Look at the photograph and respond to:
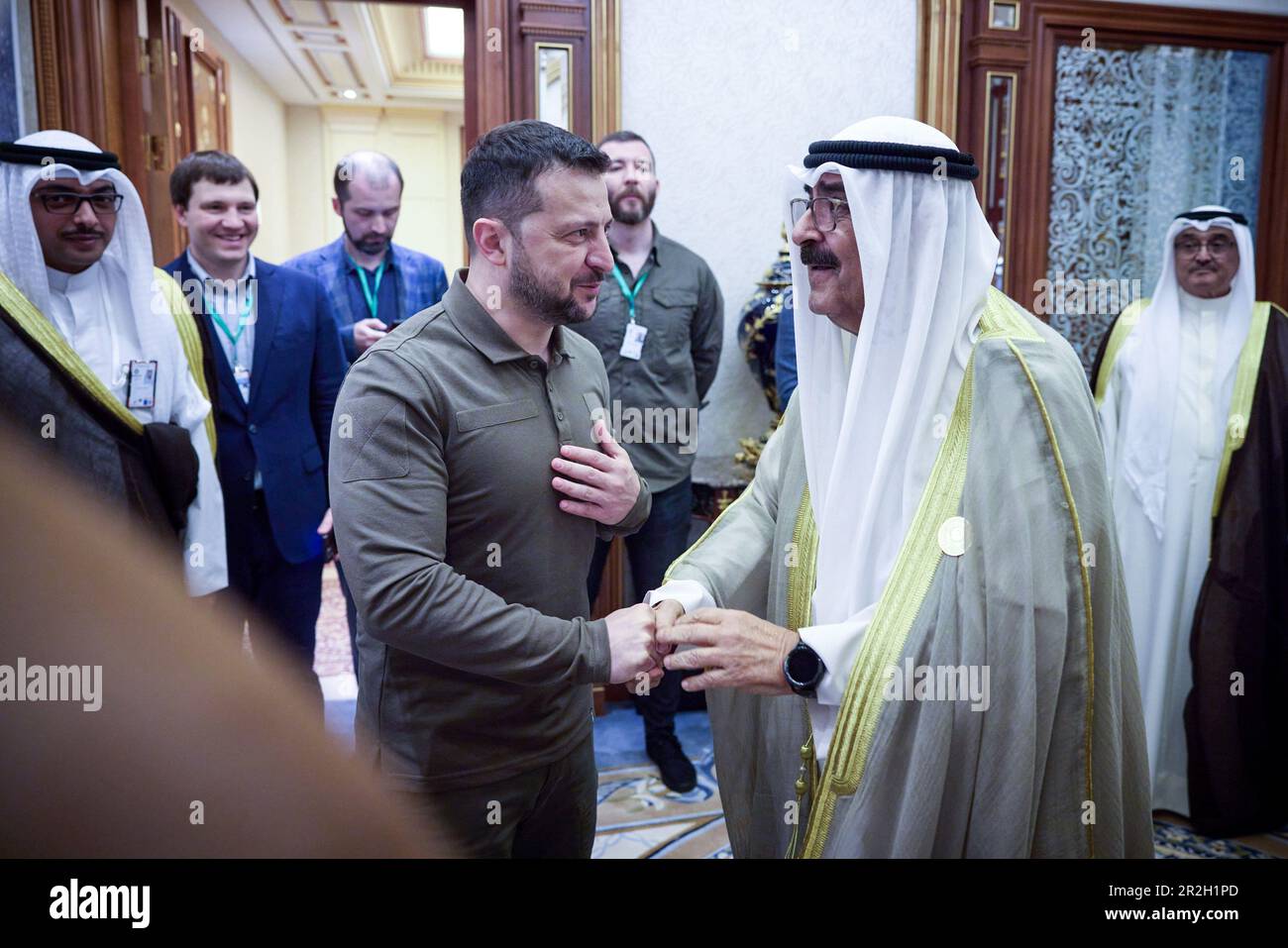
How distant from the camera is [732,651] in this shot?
153 centimetres

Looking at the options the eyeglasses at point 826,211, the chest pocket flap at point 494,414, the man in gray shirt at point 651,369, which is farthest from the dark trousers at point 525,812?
the man in gray shirt at point 651,369

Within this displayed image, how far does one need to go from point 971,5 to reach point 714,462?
213cm

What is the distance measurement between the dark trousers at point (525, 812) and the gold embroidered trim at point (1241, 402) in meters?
2.35

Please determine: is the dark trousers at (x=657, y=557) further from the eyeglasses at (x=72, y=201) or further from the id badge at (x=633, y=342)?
the eyeglasses at (x=72, y=201)

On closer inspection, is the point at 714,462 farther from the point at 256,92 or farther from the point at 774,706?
the point at 256,92

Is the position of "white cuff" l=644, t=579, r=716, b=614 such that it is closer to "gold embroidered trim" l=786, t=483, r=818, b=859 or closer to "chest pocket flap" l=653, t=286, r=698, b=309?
"gold embroidered trim" l=786, t=483, r=818, b=859

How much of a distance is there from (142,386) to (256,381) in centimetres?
36

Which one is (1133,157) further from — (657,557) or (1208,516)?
(657,557)

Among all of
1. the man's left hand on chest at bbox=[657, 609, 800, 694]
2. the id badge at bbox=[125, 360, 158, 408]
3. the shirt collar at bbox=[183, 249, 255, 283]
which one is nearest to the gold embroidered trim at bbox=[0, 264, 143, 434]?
the id badge at bbox=[125, 360, 158, 408]

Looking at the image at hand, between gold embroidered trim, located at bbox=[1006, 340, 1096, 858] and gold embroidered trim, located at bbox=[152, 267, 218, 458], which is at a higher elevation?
gold embroidered trim, located at bbox=[152, 267, 218, 458]

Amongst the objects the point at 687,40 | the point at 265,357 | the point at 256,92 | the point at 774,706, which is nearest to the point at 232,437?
the point at 265,357

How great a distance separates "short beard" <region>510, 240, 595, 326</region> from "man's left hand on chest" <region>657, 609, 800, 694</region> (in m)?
0.54

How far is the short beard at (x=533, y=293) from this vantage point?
1.59 m

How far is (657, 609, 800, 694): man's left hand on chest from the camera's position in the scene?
152 cm
